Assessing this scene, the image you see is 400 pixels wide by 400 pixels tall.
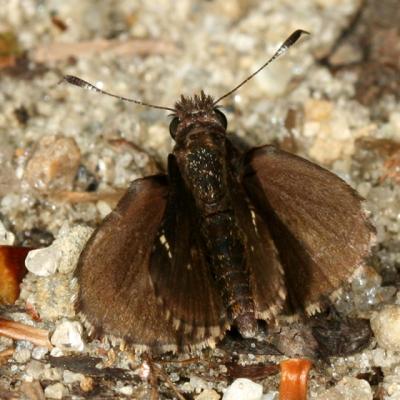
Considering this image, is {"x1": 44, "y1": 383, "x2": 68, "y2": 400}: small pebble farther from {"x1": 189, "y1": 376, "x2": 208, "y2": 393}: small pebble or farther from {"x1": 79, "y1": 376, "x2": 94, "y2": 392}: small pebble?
{"x1": 189, "y1": 376, "x2": 208, "y2": 393}: small pebble

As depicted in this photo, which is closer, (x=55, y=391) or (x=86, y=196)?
(x=55, y=391)

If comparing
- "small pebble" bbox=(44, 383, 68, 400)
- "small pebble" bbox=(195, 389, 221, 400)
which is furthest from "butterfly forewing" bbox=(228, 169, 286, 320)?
"small pebble" bbox=(44, 383, 68, 400)

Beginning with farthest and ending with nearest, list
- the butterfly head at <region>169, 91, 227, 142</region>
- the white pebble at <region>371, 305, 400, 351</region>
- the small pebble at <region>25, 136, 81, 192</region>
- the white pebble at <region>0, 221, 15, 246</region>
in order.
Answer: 1. the small pebble at <region>25, 136, 81, 192</region>
2. the white pebble at <region>0, 221, 15, 246</region>
3. the butterfly head at <region>169, 91, 227, 142</region>
4. the white pebble at <region>371, 305, 400, 351</region>

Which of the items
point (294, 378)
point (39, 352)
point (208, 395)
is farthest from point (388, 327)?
point (39, 352)

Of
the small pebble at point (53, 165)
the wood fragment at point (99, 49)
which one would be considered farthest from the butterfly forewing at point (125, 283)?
the wood fragment at point (99, 49)

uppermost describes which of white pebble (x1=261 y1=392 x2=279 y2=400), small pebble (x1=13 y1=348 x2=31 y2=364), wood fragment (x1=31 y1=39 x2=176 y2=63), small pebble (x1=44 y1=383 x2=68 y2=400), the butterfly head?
wood fragment (x1=31 y1=39 x2=176 y2=63)

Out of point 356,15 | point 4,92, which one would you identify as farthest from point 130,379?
point 356,15

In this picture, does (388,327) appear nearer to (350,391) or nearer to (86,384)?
(350,391)
